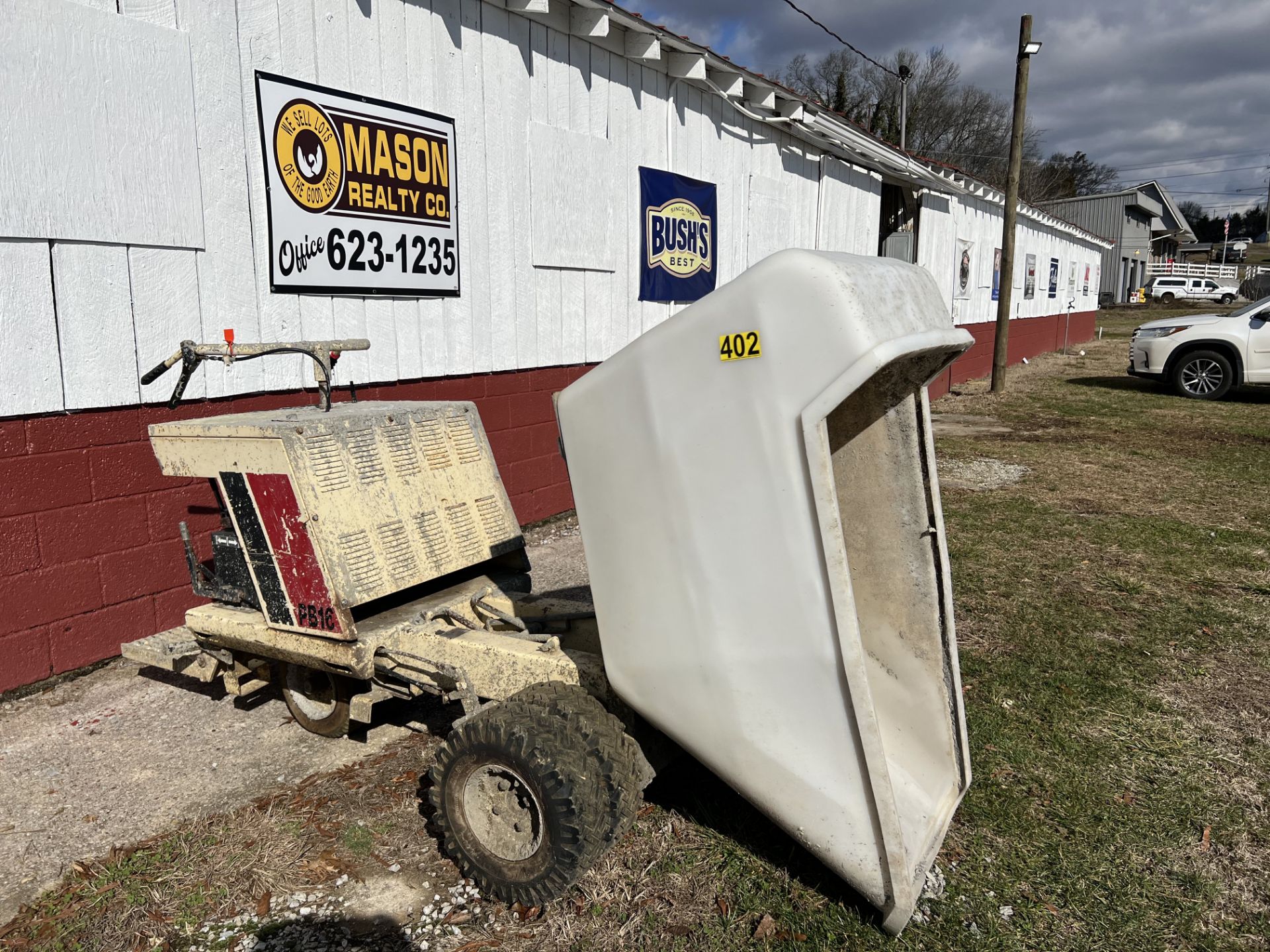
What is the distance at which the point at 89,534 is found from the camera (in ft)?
13.6

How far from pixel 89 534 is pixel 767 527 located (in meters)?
3.53

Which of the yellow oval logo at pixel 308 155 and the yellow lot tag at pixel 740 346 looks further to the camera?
the yellow oval logo at pixel 308 155

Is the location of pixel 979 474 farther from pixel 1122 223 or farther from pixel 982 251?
pixel 1122 223

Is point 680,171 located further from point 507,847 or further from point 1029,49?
point 1029,49

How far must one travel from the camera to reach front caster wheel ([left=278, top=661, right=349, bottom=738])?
358cm

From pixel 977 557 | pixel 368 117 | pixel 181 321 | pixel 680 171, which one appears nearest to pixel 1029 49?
pixel 680 171

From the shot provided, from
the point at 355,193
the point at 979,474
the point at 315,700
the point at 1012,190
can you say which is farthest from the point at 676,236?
the point at 1012,190

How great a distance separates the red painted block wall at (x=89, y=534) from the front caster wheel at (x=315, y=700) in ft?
3.95

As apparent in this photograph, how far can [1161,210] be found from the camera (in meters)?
58.2

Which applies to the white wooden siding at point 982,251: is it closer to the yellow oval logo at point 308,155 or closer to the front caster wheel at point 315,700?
the yellow oval logo at point 308,155

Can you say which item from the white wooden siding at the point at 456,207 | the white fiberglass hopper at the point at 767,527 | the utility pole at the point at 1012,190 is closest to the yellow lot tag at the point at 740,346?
the white fiberglass hopper at the point at 767,527

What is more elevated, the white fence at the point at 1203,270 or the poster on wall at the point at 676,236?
the white fence at the point at 1203,270

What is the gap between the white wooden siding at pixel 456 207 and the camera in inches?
158

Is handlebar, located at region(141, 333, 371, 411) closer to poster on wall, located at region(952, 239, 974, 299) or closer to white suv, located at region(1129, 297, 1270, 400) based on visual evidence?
white suv, located at region(1129, 297, 1270, 400)
